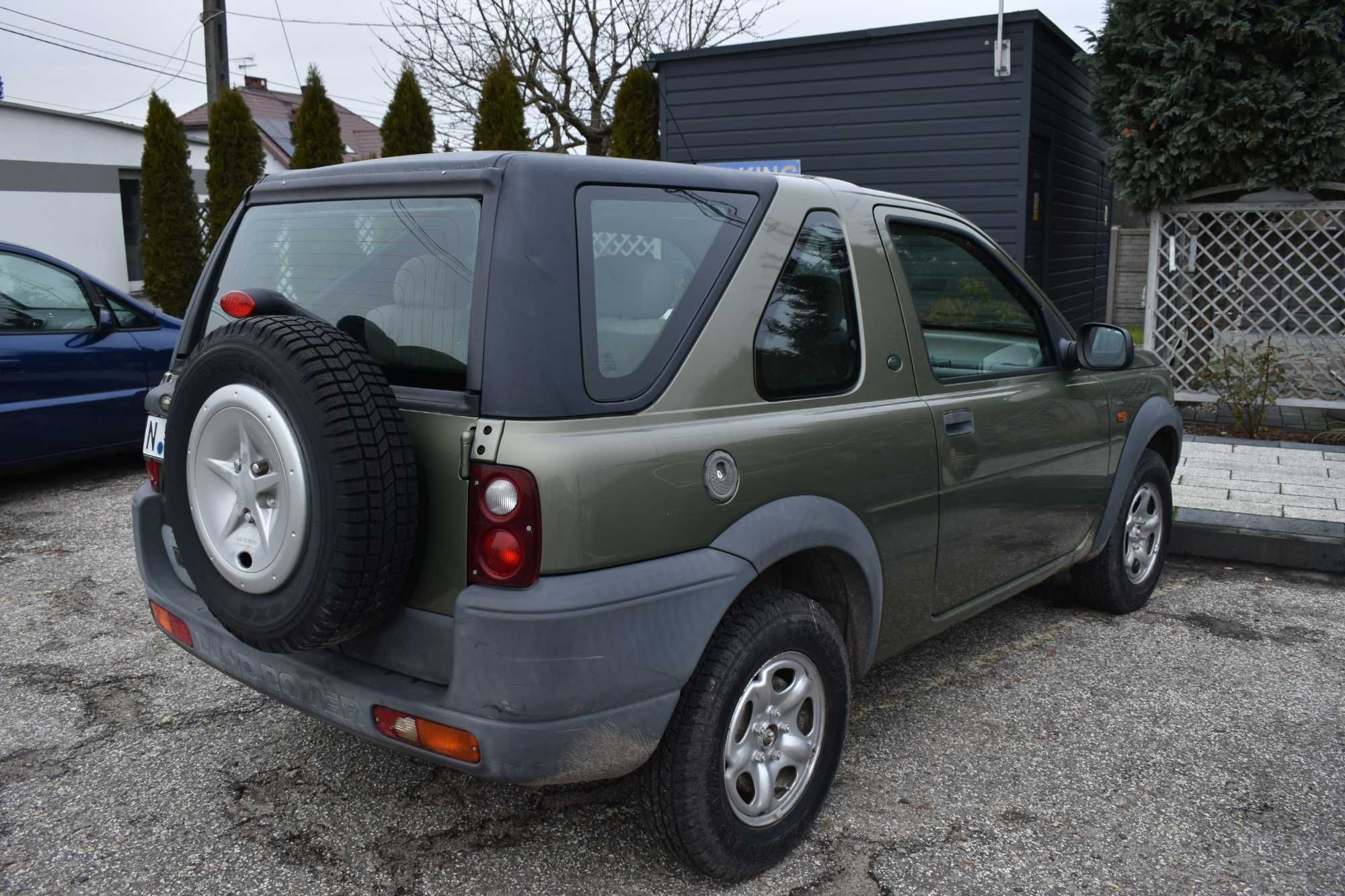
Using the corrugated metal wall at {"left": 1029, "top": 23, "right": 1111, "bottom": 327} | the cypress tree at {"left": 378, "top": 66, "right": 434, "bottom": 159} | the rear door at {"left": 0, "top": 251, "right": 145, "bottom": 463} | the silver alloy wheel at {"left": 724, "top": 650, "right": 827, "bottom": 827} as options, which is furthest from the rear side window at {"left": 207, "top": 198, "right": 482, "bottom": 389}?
the cypress tree at {"left": 378, "top": 66, "right": 434, "bottom": 159}

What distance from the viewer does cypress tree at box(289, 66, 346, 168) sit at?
635 inches

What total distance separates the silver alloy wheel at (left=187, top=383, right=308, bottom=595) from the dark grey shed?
992 centimetres

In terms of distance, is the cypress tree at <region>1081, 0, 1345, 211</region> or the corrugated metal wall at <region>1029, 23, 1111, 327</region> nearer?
the cypress tree at <region>1081, 0, 1345, 211</region>

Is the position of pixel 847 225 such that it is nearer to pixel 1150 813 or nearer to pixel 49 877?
pixel 1150 813

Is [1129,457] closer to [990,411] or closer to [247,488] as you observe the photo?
[990,411]

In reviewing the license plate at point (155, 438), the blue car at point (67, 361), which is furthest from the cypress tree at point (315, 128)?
the license plate at point (155, 438)

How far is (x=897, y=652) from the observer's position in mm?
3336

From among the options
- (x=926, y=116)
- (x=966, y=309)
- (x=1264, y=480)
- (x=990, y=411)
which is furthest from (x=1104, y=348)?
(x=926, y=116)

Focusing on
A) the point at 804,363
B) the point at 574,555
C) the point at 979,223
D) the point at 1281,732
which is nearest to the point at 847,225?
the point at 804,363

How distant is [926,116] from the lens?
467 inches

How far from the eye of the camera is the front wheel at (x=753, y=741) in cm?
251

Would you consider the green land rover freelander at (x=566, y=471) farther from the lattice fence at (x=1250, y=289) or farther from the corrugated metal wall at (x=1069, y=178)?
the corrugated metal wall at (x=1069, y=178)

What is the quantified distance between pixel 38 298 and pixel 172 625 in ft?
14.9

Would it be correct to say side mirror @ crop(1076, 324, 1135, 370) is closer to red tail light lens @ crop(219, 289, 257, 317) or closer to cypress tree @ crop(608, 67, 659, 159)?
red tail light lens @ crop(219, 289, 257, 317)
